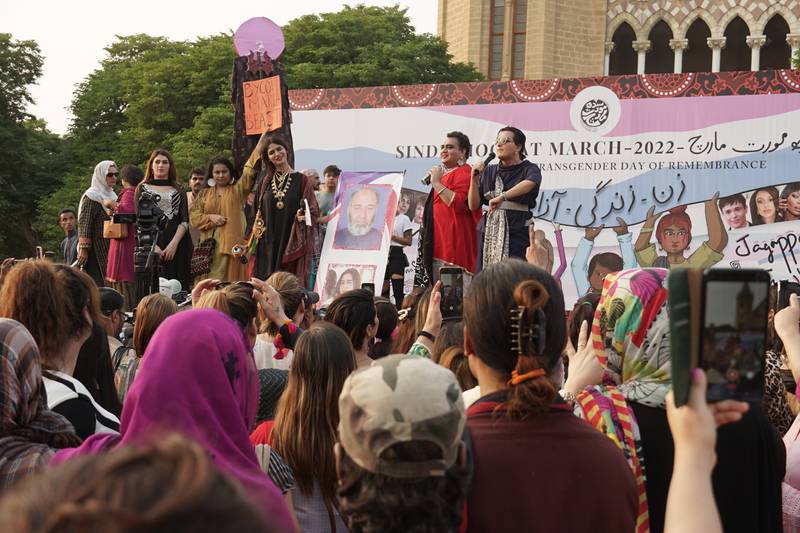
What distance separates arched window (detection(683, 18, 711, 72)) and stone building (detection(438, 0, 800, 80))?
4 centimetres

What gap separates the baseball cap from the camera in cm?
180

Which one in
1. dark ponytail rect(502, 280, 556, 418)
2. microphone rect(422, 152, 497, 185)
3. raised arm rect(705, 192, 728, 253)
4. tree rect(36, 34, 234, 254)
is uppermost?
tree rect(36, 34, 234, 254)

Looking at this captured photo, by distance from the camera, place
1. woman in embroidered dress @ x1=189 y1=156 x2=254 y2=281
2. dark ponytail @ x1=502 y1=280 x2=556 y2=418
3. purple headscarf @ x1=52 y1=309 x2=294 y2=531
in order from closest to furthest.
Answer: dark ponytail @ x1=502 y1=280 x2=556 y2=418
purple headscarf @ x1=52 y1=309 x2=294 y2=531
woman in embroidered dress @ x1=189 y1=156 x2=254 y2=281

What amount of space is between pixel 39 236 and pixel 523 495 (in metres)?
35.9

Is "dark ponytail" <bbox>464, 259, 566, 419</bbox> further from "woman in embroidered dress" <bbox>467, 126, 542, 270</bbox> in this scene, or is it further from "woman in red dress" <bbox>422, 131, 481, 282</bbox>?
"woman in red dress" <bbox>422, 131, 481, 282</bbox>

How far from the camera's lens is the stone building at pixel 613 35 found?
41406 mm

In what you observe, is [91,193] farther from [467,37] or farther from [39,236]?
[467,37]

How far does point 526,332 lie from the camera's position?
2.21 m

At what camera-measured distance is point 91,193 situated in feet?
33.1

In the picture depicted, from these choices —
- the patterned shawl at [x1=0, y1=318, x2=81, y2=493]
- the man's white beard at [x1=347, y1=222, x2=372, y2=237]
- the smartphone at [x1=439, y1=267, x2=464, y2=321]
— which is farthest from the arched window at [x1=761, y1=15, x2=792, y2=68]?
the patterned shawl at [x1=0, y1=318, x2=81, y2=493]

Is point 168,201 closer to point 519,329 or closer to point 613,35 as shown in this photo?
point 519,329

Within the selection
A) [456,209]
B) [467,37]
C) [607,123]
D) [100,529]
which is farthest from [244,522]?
[467,37]

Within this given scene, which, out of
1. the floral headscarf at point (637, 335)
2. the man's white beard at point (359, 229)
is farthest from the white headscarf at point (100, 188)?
the floral headscarf at point (637, 335)

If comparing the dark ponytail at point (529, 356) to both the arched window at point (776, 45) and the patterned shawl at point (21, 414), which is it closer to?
the patterned shawl at point (21, 414)
